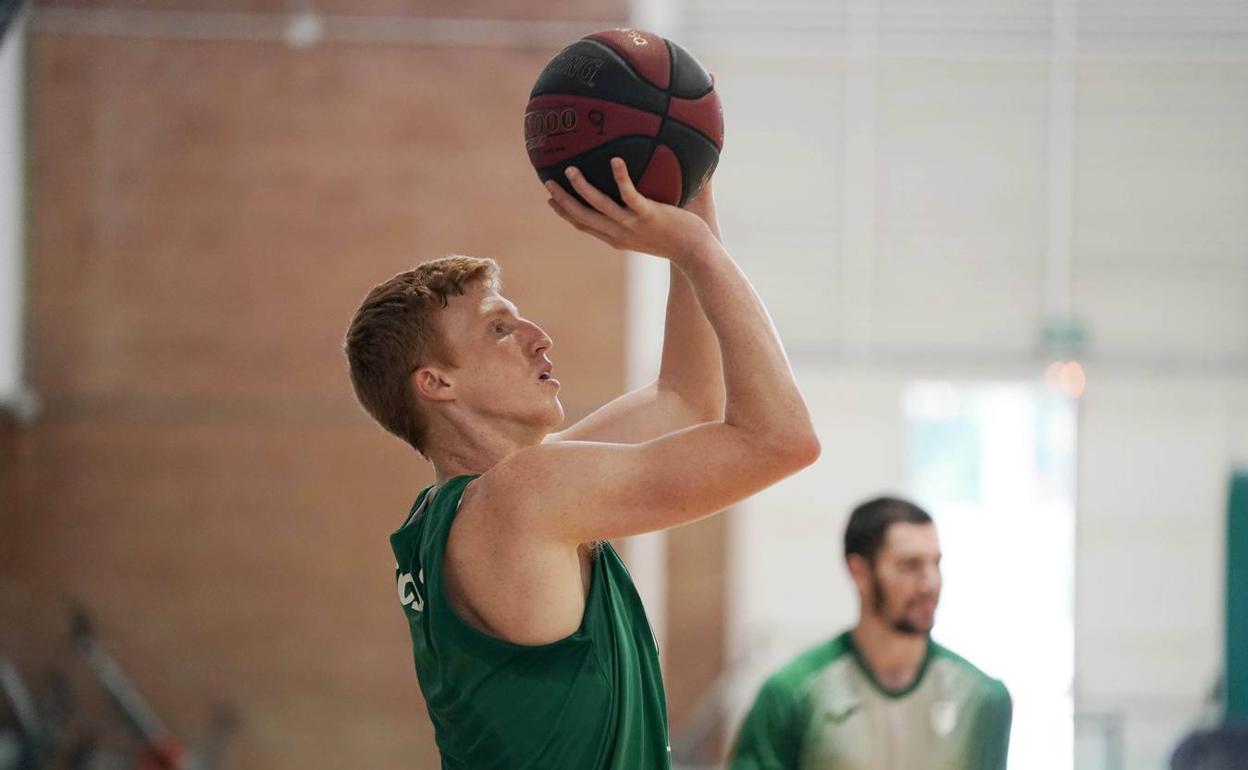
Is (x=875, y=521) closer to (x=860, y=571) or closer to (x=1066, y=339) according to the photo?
(x=860, y=571)

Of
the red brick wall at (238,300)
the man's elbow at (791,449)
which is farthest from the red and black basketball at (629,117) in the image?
the red brick wall at (238,300)

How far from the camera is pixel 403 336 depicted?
215 centimetres

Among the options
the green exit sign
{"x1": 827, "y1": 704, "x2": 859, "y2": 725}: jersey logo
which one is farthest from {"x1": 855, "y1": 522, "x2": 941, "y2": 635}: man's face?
the green exit sign

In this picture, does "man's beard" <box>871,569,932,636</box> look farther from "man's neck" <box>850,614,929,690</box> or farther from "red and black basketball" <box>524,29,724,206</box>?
"red and black basketball" <box>524,29,724,206</box>

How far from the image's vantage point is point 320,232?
8.77 meters

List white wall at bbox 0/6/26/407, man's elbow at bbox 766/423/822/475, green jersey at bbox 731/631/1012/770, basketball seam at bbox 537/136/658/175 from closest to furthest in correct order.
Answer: man's elbow at bbox 766/423/822/475, basketball seam at bbox 537/136/658/175, green jersey at bbox 731/631/1012/770, white wall at bbox 0/6/26/407

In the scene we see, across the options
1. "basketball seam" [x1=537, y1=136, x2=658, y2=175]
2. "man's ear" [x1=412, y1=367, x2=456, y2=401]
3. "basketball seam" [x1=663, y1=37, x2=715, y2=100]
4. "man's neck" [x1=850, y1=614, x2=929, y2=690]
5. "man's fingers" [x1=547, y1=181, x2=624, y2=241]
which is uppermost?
"basketball seam" [x1=663, y1=37, x2=715, y2=100]

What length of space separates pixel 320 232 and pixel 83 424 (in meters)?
1.92

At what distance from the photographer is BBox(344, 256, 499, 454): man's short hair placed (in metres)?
2.15

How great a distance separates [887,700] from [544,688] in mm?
2034

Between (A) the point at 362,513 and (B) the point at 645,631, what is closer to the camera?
(B) the point at 645,631

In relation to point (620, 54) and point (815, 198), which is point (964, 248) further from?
point (620, 54)

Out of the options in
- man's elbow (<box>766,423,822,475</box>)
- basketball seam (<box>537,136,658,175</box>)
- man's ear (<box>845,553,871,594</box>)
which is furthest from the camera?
man's ear (<box>845,553,871,594</box>)

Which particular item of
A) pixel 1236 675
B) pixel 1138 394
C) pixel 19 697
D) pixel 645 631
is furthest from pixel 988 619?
pixel 645 631
